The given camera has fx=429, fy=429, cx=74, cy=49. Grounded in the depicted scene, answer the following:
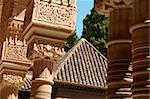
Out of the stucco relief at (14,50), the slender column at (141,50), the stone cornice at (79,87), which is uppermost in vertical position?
the stone cornice at (79,87)

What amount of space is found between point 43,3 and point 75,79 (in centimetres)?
1568

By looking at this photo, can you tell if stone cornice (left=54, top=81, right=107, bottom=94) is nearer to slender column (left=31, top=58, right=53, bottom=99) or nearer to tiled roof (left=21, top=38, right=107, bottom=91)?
tiled roof (left=21, top=38, right=107, bottom=91)

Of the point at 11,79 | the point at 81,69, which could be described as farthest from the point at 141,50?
the point at 81,69

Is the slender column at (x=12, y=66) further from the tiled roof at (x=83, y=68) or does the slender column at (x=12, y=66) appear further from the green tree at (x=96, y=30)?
the green tree at (x=96, y=30)

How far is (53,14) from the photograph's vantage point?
785 cm

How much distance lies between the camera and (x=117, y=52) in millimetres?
5613

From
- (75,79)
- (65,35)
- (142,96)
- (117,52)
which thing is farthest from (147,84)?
(75,79)

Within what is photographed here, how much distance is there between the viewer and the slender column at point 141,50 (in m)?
3.95

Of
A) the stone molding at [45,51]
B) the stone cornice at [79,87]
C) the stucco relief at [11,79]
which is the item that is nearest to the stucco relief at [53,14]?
the stone molding at [45,51]

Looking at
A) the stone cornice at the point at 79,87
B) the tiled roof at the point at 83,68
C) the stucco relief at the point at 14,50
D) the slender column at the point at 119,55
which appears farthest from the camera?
the tiled roof at the point at 83,68

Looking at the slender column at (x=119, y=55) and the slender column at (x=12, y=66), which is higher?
the slender column at (x=12, y=66)

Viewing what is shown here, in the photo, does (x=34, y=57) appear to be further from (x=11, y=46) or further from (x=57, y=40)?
(x=11, y=46)

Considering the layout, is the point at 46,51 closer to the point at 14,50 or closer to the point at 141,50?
the point at 14,50

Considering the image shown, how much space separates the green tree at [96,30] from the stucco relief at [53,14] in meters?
28.1
